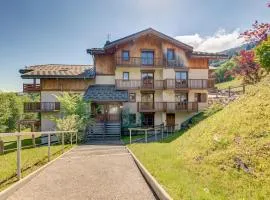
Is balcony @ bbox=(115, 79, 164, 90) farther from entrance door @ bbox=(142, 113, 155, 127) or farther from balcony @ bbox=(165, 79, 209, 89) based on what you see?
entrance door @ bbox=(142, 113, 155, 127)

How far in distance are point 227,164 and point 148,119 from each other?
27.5 metres

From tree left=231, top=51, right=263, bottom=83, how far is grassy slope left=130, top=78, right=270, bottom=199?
1623 centimetres

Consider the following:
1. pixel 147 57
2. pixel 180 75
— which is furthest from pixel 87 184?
pixel 180 75

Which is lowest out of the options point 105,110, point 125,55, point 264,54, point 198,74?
point 105,110

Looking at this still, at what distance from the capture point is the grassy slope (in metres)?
6.36

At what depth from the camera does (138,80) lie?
113 ft

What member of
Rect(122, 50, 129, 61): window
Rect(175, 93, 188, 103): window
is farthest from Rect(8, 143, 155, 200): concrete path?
Rect(175, 93, 188, 103): window

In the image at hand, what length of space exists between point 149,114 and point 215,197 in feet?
97.7

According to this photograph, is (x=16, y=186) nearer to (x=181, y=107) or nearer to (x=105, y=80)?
(x=105, y=80)

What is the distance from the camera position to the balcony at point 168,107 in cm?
3459

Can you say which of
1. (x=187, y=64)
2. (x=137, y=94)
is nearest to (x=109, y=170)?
(x=137, y=94)

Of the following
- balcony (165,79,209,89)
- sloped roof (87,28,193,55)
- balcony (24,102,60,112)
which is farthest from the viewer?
balcony (165,79,209,89)

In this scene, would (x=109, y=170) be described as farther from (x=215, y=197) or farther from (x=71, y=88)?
(x=71, y=88)

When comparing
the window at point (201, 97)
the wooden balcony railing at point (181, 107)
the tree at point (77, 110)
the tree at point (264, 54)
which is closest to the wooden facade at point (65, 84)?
the tree at point (77, 110)
